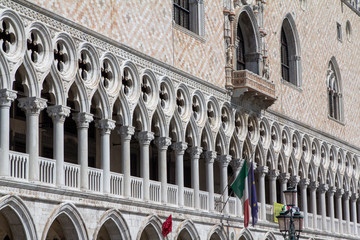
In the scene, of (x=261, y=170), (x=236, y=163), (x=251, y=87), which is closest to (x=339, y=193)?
(x=261, y=170)

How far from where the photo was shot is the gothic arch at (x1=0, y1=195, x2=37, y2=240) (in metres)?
17.0

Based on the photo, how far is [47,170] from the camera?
1839 cm

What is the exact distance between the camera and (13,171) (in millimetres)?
17359

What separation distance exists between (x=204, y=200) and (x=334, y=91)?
13133mm

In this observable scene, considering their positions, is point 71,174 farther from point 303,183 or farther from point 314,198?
point 314,198

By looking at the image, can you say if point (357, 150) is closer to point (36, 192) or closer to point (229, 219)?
point (229, 219)

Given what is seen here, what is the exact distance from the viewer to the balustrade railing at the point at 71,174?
19.0 meters

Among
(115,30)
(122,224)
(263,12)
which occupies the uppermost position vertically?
(263,12)

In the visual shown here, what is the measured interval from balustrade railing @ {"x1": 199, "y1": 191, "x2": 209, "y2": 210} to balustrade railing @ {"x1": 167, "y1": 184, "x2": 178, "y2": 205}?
5.01 feet

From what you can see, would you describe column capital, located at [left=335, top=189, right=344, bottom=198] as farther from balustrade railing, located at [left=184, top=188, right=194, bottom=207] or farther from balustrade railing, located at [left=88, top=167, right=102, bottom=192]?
balustrade railing, located at [left=88, top=167, right=102, bottom=192]

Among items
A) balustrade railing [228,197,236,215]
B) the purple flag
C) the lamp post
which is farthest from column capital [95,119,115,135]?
balustrade railing [228,197,236,215]

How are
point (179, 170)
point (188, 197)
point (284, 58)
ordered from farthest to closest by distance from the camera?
point (284, 58) → point (188, 197) → point (179, 170)

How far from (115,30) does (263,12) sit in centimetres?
971

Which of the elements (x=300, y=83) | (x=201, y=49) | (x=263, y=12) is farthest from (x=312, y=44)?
(x=201, y=49)
